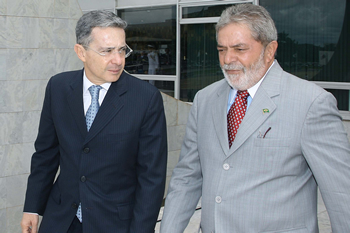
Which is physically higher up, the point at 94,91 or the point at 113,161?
the point at 94,91

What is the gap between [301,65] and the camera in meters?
8.12

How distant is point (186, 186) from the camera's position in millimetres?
2764

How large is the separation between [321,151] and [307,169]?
21 cm

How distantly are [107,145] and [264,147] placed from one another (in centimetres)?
98

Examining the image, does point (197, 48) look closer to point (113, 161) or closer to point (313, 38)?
point (313, 38)

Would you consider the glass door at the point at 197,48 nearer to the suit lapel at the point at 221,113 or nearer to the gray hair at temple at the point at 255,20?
the suit lapel at the point at 221,113

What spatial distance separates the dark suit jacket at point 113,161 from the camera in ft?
8.75

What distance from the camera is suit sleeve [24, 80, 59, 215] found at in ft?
9.65

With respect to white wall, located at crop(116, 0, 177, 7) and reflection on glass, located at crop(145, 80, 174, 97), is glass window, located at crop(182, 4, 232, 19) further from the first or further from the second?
reflection on glass, located at crop(145, 80, 174, 97)

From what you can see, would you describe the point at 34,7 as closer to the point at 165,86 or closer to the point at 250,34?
the point at 250,34

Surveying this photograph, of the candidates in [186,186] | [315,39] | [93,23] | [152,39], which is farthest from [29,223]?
[152,39]

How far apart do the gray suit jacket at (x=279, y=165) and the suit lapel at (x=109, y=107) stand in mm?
642

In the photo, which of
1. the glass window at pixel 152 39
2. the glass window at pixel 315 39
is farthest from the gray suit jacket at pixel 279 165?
the glass window at pixel 152 39

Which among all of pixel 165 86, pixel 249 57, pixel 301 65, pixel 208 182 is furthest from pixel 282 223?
pixel 165 86
